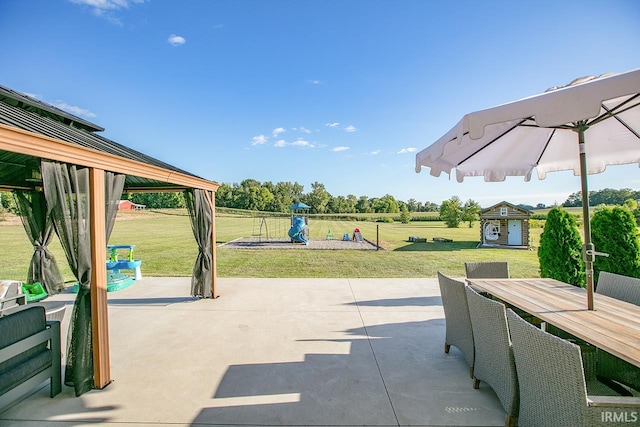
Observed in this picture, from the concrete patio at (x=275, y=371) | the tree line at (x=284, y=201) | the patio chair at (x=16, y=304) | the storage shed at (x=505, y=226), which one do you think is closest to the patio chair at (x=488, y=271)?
the concrete patio at (x=275, y=371)

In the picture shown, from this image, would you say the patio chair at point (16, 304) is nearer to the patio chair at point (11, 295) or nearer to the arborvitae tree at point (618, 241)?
the patio chair at point (11, 295)

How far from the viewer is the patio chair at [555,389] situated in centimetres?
126

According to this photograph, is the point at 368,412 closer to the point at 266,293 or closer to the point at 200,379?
the point at 200,379

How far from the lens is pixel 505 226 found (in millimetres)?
15008

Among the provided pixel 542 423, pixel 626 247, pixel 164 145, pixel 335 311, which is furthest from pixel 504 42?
pixel 164 145

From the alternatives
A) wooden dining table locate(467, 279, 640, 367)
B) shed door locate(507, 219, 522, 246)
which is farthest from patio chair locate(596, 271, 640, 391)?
shed door locate(507, 219, 522, 246)

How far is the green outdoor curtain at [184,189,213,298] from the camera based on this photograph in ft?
16.7

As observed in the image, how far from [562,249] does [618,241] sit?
2.47 ft

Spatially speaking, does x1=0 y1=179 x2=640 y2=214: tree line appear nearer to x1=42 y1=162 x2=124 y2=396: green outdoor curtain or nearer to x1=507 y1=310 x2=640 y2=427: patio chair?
x1=42 y1=162 x2=124 y2=396: green outdoor curtain

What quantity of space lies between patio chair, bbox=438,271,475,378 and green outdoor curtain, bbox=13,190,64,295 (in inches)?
284

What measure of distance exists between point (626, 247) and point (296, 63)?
11.2 meters

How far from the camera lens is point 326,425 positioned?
2068mm

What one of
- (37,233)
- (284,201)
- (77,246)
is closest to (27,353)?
(77,246)

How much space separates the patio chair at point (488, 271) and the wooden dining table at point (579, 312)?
0.43m
